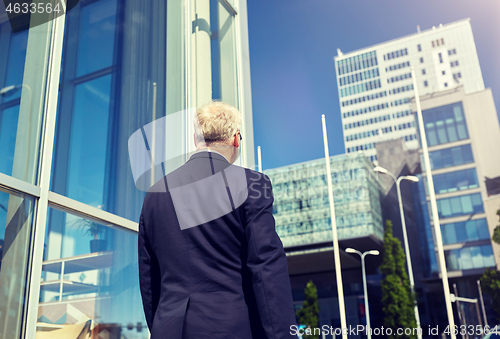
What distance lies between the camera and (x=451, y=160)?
4003 centimetres

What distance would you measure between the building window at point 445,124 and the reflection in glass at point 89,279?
140 feet

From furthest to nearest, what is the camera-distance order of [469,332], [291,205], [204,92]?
[291,205] → [469,332] → [204,92]

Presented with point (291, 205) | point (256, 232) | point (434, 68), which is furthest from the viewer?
point (434, 68)

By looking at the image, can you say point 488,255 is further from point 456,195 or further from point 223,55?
point 223,55

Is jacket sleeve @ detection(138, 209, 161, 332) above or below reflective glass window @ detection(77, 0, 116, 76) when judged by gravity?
below

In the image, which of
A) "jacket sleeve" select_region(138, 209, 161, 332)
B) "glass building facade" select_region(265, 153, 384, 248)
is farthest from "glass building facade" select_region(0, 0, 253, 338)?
"glass building facade" select_region(265, 153, 384, 248)

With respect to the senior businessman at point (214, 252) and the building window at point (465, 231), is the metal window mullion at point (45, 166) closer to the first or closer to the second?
the senior businessman at point (214, 252)

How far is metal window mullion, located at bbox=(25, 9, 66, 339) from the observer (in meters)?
1.59

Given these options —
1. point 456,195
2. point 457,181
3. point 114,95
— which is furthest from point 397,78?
point 114,95

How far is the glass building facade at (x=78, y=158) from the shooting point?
1.60 metres

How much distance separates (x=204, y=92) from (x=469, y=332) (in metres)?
35.0

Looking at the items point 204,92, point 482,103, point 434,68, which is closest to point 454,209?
point 482,103

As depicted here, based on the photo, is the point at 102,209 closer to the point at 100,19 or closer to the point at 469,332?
the point at 100,19

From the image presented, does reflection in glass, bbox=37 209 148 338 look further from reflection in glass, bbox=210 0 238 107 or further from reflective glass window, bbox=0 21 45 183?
reflection in glass, bbox=210 0 238 107
